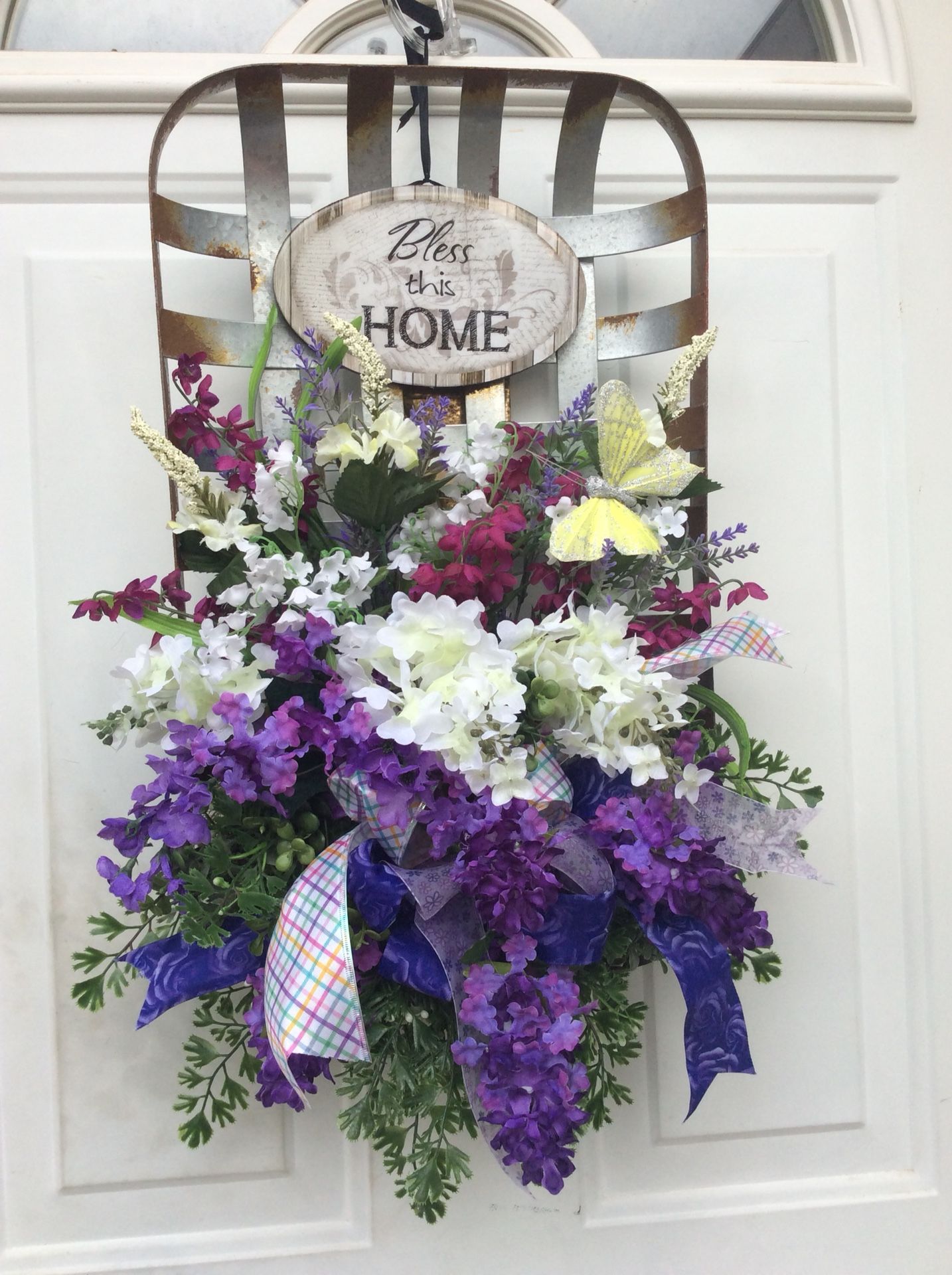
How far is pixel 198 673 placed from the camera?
0.82 metres

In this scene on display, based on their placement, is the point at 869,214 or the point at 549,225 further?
the point at 869,214

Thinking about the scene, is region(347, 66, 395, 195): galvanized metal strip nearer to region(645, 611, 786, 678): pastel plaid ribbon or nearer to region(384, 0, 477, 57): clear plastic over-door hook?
region(384, 0, 477, 57): clear plastic over-door hook

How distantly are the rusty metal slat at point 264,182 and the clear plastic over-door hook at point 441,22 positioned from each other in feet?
0.60

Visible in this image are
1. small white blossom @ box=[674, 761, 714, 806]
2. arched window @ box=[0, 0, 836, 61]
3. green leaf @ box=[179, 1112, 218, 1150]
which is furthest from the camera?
arched window @ box=[0, 0, 836, 61]

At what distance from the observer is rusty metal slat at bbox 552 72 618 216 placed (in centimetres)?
105

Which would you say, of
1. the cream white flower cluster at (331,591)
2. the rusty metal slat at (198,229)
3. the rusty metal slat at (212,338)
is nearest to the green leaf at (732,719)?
the cream white flower cluster at (331,591)

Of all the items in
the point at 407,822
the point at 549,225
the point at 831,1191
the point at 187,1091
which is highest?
the point at 549,225

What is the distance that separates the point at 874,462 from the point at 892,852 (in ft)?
1.72

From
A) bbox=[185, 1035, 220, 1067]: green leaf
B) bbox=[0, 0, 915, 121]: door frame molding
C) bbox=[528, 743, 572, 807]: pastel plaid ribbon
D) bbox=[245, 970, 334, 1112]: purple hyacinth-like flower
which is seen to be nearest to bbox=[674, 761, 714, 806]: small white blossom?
bbox=[528, 743, 572, 807]: pastel plaid ribbon

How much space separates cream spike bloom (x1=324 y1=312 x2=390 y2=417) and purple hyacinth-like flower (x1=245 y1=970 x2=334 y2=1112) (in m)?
0.59

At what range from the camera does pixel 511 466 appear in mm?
929

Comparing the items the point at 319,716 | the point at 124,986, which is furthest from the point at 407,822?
the point at 124,986

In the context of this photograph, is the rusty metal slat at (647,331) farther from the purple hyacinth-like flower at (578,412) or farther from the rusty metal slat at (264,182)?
the rusty metal slat at (264,182)

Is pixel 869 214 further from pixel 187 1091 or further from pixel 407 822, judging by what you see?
pixel 187 1091
